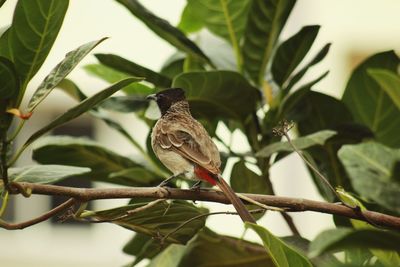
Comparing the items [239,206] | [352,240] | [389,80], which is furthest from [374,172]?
[352,240]

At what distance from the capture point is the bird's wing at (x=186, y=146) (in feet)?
3.49

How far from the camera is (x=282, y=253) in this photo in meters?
0.83

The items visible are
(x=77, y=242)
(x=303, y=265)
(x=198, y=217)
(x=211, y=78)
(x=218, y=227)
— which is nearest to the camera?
(x=303, y=265)

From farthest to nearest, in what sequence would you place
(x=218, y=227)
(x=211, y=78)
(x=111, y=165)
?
(x=218, y=227) → (x=111, y=165) → (x=211, y=78)

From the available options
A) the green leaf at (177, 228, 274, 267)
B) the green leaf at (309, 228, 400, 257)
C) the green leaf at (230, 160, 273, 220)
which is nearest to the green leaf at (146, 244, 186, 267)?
the green leaf at (177, 228, 274, 267)

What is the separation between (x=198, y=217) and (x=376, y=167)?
227mm

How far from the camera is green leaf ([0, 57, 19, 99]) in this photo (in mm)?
903

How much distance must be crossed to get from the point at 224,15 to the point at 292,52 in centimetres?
17

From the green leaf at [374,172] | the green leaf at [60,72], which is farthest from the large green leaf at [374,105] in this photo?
the green leaf at [60,72]

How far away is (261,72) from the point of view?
1.34 m

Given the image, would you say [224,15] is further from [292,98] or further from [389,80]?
[389,80]

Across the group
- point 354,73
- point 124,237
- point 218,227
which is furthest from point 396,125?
point 124,237

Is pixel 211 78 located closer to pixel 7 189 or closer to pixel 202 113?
pixel 202 113

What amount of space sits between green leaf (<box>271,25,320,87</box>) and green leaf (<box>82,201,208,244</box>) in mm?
367
